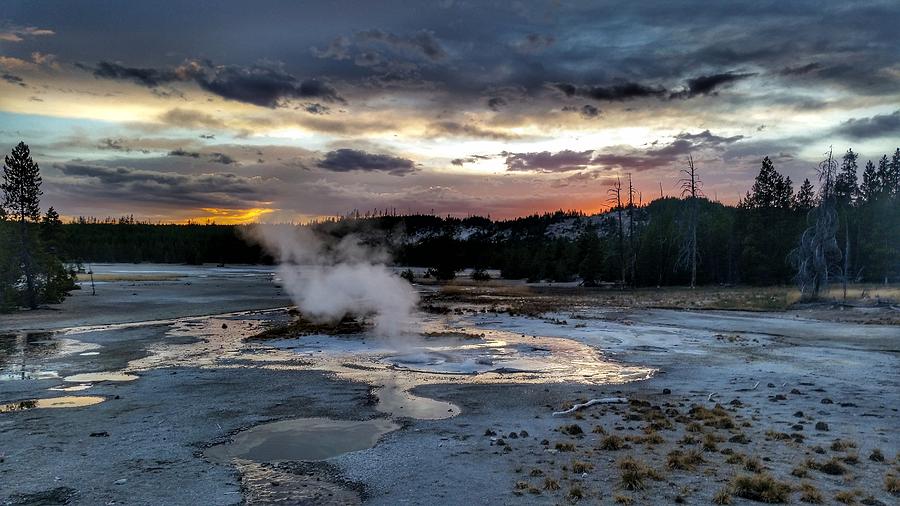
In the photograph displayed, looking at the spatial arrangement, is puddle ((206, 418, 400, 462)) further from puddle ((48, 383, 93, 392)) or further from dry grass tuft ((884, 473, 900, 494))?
dry grass tuft ((884, 473, 900, 494))

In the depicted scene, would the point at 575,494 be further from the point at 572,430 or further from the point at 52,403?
the point at 52,403

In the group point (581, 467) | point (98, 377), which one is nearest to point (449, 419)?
point (581, 467)

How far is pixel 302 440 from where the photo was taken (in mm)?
11914

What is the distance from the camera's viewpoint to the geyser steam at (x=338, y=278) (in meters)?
38.3

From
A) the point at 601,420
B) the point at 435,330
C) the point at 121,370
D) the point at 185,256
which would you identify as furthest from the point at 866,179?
the point at 185,256

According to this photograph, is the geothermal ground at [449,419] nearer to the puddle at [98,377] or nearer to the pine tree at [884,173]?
the puddle at [98,377]

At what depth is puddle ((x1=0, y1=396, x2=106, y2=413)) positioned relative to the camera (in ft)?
47.0

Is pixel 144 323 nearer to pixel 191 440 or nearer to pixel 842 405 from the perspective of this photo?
pixel 191 440

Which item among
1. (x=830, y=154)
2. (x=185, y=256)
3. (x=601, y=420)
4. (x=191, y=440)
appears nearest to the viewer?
(x=191, y=440)

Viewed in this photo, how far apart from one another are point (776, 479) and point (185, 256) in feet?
619

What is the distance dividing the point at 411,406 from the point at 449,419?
177 cm

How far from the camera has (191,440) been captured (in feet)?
38.2

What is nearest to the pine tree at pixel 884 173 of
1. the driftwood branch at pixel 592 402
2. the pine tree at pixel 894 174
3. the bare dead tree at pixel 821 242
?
the pine tree at pixel 894 174

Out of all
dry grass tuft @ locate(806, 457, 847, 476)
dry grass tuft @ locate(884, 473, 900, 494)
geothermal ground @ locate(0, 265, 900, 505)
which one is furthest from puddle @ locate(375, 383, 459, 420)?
dry grass tuft @ locate(884, 473, 900, 494)
